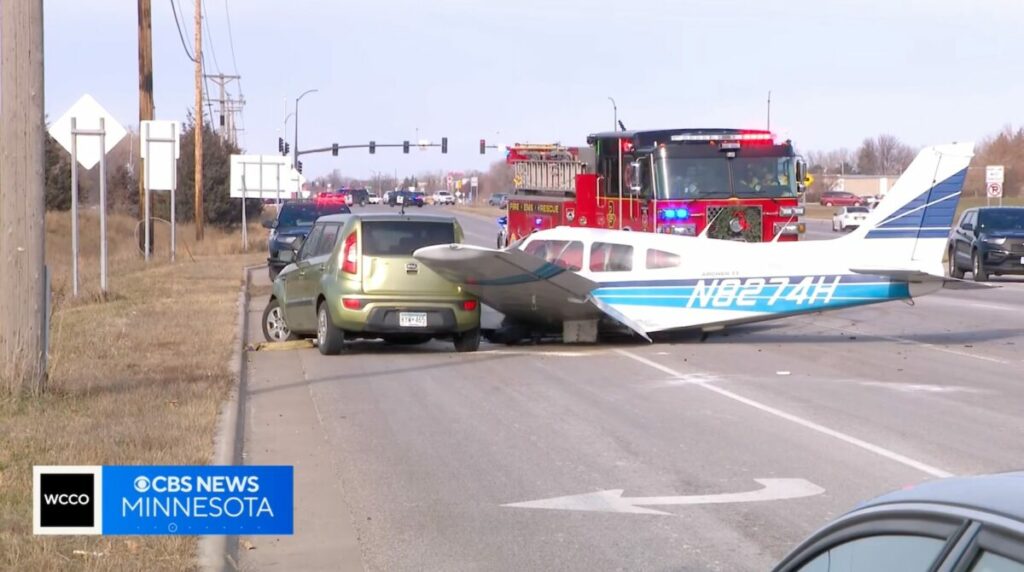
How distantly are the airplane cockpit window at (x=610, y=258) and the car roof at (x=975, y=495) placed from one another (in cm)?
1507

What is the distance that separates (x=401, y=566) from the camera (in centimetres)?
753

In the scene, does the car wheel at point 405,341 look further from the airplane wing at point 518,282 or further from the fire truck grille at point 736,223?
the fire truck grille at point 736,223

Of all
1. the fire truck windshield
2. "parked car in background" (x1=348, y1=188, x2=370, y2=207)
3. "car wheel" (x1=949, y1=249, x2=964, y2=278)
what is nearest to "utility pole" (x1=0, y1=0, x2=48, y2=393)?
the fire truck windshield

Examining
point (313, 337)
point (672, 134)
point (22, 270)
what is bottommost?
point (313, 337)

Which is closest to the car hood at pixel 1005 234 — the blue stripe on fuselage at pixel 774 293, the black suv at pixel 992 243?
the black suv at pixel 992 243

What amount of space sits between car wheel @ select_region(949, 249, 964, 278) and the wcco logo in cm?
3123

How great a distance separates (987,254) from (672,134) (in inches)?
463

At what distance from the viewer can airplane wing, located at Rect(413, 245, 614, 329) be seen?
16.5 m

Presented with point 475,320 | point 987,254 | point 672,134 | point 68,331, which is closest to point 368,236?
point 475,320

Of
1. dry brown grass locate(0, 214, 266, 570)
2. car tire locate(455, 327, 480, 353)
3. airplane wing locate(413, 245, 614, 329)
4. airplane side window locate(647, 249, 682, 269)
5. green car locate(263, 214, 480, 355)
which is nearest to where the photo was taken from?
dry brown grass locate(0, 214, 266, 570)

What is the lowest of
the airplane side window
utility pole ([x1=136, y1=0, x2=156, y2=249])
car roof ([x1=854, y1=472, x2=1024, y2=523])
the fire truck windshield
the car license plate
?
the car license plate

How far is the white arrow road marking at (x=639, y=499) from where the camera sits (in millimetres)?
Result: 8875

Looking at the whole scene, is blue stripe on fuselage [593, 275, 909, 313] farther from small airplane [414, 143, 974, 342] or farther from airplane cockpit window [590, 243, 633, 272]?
airplane cockpit window [590, 243, 633, 272]

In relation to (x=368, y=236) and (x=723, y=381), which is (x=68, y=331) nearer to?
(x=368, y=236)
